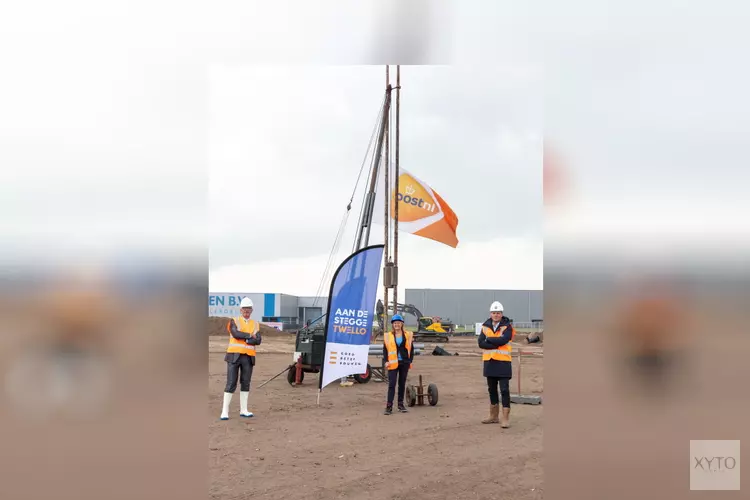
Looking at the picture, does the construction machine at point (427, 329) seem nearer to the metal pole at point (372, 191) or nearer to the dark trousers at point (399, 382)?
the metal pole at point (372, 191)

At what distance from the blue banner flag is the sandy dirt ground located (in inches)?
32.6

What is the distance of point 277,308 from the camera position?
56.3 m

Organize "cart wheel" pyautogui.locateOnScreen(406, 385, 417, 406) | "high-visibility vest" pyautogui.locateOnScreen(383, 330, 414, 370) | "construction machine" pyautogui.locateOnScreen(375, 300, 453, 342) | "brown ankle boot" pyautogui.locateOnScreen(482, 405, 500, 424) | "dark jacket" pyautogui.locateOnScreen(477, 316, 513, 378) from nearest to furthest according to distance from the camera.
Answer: "dark jacket" pyautogui.locateOnScreen(477, 316, 513, 378) < "brown ankle boot" pyautogui.locateOnScreen(482, 405, 500, 424) < "high-visibility vest" pyautogui.locateOnScreen(383, 330, 414, 370) < "cart wheel" pyautogui.locateOnScreen(406, 385, 417, 406) < "construction machine" pyautogui.locateOnScreen(375, 300, 453, 342)

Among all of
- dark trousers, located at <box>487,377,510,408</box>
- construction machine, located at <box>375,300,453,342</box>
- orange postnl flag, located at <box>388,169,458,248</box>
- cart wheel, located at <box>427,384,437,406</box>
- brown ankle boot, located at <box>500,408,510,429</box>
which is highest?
orange postnl flag, located at <box>388,169,458,248</box>

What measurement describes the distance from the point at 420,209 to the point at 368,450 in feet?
33.7

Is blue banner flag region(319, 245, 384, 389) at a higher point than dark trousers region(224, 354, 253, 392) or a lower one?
higher

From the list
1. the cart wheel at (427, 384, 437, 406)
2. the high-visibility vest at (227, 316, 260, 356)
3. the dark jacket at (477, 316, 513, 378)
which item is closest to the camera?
the dark jacket at (477, 316, 513, 378)

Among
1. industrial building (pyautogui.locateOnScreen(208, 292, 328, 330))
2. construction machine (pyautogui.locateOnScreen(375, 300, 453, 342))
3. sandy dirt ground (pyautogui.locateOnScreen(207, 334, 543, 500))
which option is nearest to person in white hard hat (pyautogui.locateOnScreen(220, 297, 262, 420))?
sandy dirt ground (pyautogui.locateOnScreen(207, 334, 543, 500))

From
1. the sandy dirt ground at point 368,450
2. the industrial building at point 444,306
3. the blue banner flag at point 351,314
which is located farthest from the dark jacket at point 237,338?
the industrial building at point 444,306

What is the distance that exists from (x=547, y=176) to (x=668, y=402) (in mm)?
967

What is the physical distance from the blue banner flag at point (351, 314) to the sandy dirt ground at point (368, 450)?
828 millimetres

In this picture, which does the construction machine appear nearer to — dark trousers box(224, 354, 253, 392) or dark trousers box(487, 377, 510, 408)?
dark trousers box(224, 354, 253, 392)

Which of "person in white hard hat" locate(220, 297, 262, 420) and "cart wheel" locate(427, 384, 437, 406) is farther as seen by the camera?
"cart wheel" locate(427, 384, 437, 406)

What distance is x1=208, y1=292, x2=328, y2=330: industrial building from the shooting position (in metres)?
50.2
